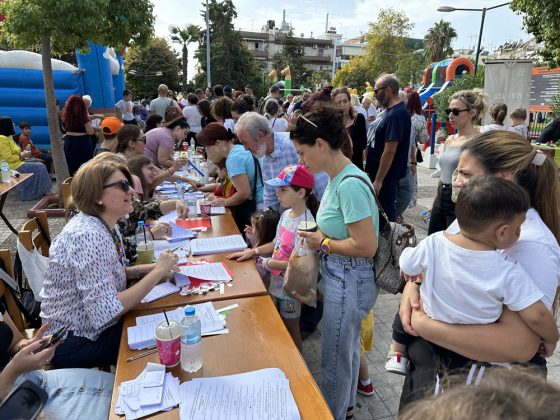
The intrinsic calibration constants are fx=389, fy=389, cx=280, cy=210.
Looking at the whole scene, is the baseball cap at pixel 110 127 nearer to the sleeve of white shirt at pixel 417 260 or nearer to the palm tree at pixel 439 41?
the sleeve of white shirt at pixel 417 260

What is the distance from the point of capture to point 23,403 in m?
1.30

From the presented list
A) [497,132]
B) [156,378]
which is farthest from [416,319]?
[156,378]

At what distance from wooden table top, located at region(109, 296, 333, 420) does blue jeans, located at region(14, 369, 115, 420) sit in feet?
0.89

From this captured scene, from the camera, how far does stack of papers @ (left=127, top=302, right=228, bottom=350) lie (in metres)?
1.79

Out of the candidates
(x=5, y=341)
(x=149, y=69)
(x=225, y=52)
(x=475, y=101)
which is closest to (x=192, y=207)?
(x=5, y=341)

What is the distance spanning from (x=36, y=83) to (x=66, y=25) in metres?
5.75


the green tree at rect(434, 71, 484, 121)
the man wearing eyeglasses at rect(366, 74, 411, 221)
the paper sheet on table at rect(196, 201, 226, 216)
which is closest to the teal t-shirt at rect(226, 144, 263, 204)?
the paper sheet on table at rect(196, 201, 226, 216)

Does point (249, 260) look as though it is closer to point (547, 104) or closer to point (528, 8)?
point (528, 8)

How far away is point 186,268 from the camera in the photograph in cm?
251

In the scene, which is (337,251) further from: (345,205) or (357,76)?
(357,76)

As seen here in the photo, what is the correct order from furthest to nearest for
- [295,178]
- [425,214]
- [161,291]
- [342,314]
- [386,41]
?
[386,41], [425,214], [295,178], [161,291], [342,314]

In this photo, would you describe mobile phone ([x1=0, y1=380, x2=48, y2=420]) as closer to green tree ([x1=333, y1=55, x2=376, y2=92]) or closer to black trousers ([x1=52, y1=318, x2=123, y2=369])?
black trousers ([x1=52, y1=318, x2=123, y2=369])

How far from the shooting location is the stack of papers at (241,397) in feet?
4.47

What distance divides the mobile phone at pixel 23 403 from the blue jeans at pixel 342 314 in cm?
132
